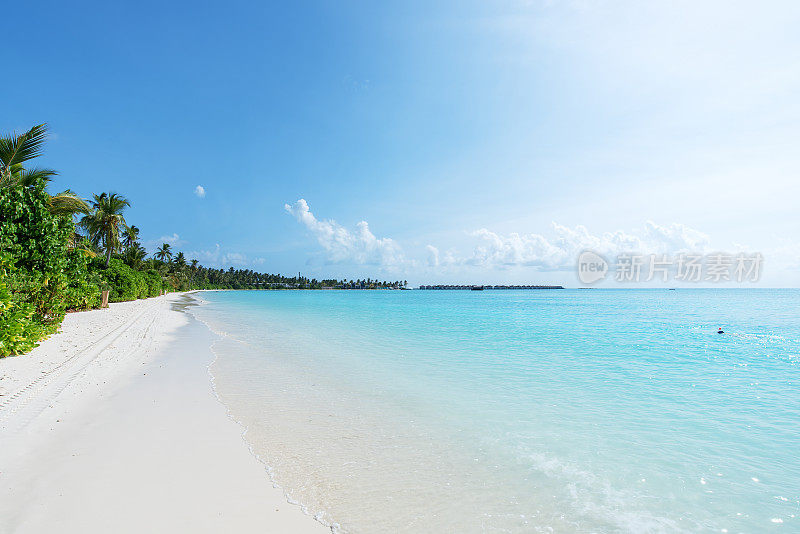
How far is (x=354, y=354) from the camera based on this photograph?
1414 cm

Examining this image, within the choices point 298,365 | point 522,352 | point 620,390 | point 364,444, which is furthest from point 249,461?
→ point 522,352

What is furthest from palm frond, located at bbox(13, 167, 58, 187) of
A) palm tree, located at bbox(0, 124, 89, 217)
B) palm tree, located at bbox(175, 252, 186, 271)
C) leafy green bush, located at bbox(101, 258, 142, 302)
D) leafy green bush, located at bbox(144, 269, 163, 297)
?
palm tree, located at bbox(175, 252, 186, 271)

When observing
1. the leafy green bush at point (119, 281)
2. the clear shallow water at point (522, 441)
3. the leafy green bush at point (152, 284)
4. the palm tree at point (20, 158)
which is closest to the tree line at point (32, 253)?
the palm tree at point (20, 158)

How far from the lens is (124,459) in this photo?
15.0 ft

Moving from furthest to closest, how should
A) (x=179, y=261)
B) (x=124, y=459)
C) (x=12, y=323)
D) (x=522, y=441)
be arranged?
(x=179, y=261), (x=12, y=323), (x=522, y=441), (x=124, y=459)

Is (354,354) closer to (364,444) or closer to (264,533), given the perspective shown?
(364,444)

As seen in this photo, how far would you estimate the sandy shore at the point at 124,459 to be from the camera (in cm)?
349

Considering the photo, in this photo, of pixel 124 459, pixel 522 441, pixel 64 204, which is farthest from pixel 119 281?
pixel 522 441

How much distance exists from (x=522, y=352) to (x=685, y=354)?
23.6 feet

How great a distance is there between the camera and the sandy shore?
11.5 feet

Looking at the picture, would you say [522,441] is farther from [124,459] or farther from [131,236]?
[131,236]

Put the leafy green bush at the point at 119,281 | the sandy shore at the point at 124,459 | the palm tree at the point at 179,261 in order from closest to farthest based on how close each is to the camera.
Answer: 1. the sandy shore at the point at 124,459
2. the leafy green bush at the point at 119,281
3. the palm tree at the point at 179,261

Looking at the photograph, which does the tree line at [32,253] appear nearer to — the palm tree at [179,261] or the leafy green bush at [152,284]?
the leafy green bush at [152,284]

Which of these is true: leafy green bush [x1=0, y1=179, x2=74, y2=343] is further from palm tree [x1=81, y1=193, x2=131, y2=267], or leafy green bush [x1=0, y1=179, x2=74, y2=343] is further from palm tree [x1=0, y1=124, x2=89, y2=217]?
palm tree [x1=81, y1=193, x2=131, y2=267]
